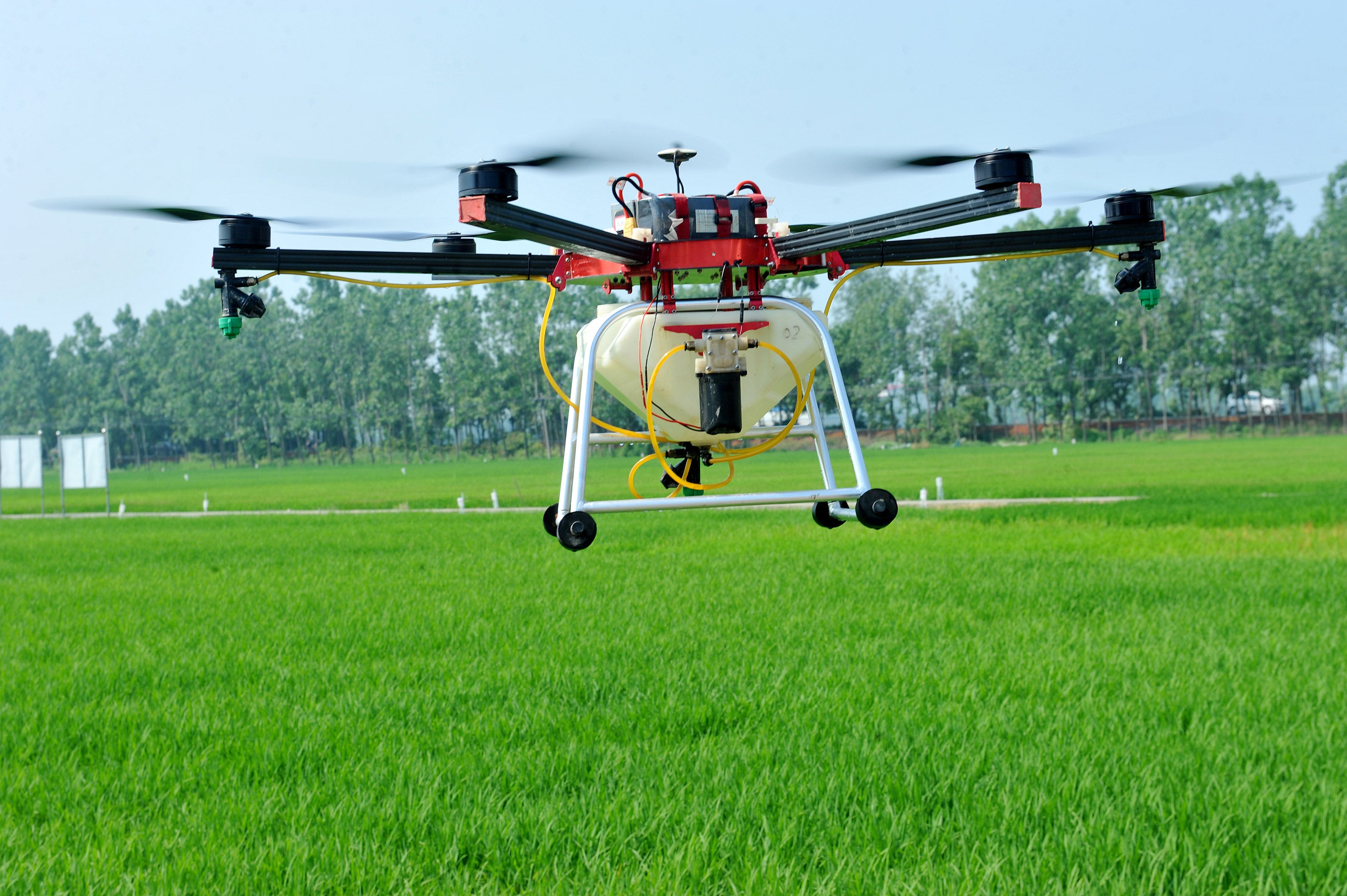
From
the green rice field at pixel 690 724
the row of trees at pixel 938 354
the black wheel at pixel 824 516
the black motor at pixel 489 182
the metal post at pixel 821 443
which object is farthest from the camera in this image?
the row of trees at pixel 938 354

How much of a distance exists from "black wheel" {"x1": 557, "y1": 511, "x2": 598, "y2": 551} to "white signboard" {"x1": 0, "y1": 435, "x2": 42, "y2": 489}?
40.2m

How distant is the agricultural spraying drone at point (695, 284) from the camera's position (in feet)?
10.5

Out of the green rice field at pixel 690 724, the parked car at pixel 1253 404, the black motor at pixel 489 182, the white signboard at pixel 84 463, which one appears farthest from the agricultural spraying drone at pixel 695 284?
the parked car at pixel 1253 404

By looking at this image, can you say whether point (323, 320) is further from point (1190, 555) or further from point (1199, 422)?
point (1190, 555)

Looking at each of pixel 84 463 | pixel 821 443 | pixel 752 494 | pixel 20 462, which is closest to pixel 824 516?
pixel 821 443

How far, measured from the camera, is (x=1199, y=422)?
3327 inches

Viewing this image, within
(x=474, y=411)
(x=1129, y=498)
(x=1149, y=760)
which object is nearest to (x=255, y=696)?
(x=1149, y=760)

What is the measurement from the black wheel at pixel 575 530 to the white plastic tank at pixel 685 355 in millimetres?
465

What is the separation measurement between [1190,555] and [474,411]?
6980 cm

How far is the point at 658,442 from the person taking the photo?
11.9 feet

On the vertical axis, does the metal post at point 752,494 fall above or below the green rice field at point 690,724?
above

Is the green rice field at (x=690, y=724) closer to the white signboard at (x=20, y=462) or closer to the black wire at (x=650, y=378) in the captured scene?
the black wire at (x=650, y=378)

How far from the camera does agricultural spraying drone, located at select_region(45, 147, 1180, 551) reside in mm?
3213

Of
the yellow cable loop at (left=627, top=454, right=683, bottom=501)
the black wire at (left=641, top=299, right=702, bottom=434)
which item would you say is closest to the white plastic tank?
the black wire at (left=641, top=299, right=702, bottom=434)
